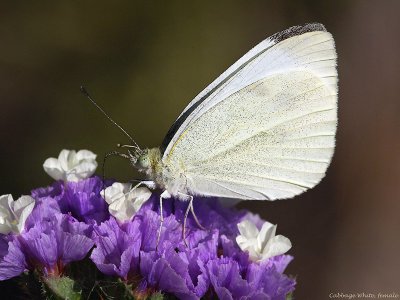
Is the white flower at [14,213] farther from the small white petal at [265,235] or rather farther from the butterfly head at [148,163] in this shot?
the small white petal at [265,235]

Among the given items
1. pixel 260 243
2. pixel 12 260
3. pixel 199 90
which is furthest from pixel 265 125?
pixel 199 90

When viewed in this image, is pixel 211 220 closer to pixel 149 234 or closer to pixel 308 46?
pixel 149 234

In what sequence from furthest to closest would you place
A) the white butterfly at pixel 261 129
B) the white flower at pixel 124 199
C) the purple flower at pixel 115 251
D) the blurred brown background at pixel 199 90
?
the blurred brown background at pixel 199 90, the white butterfly at pixel 261 129, the white flower at pixel 124 199, the purple flower at pixel 115 251

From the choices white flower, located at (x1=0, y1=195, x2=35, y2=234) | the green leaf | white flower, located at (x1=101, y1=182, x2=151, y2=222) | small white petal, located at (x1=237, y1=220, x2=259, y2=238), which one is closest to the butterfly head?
white flower, located at (x1=101, y1=182, x2=151, y2=222)

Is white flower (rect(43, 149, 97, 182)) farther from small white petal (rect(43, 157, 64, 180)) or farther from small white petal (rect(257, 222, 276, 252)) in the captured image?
small white petal (rect(257, 222, 276, 252))

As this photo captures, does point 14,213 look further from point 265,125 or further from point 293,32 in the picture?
point 293,32

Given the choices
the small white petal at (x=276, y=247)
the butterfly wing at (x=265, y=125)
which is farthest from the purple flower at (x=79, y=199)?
the small white petal at (x=276, y=247)

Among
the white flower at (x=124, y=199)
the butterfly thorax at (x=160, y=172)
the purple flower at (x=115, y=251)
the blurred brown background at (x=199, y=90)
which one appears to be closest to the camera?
the purple flower at (x=115, y=251)
